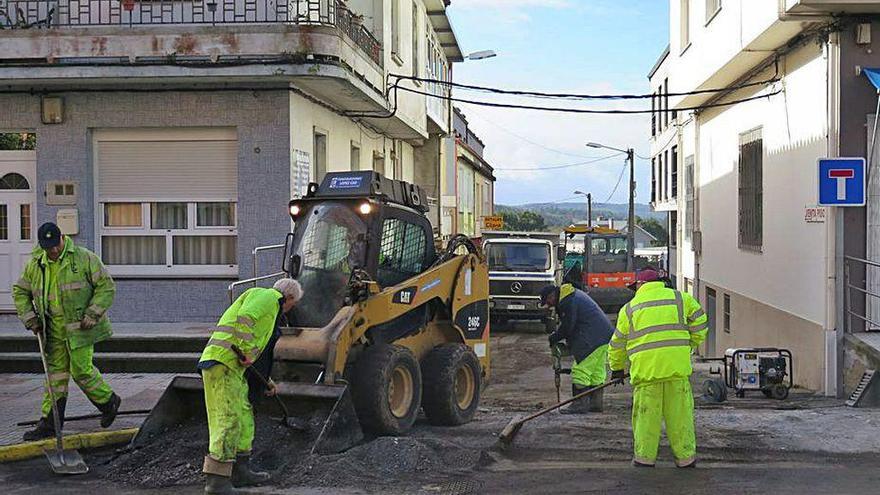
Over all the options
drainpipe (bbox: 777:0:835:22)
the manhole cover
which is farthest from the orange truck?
the manhole cover

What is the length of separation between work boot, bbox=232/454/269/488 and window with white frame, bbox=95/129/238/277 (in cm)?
849

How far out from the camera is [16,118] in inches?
598

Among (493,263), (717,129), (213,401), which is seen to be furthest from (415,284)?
(493,263)

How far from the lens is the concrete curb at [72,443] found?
8172mm

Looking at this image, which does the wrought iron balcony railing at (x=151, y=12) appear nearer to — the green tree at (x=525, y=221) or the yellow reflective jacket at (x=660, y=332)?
the yellow reflective jacket at (x=660, y=332)

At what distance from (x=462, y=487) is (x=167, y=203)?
382 inches

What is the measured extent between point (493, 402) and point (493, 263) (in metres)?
11.7

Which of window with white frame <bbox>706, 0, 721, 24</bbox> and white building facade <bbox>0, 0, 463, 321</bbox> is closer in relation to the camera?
white building facade <bbox>0, 0, 463, 321</bbox>

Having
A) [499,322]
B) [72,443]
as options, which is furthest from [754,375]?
[499,322]

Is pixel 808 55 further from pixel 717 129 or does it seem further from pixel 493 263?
pixel 493 263

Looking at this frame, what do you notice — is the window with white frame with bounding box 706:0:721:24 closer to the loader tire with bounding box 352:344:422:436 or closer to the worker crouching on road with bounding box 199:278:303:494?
the loader tire with bounding box 352:344:422:436

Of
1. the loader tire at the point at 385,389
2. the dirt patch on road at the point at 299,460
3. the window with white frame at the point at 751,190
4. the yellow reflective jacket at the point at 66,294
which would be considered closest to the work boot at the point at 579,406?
the loader tire at the point at 385,389

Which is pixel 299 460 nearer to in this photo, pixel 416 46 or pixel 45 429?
pixel 45 429

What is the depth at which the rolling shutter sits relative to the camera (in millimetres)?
15336
